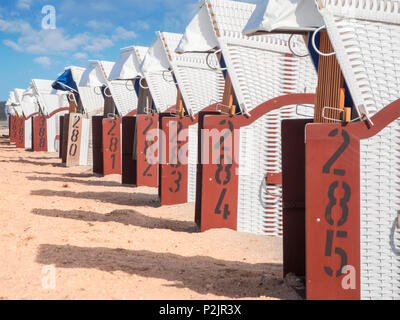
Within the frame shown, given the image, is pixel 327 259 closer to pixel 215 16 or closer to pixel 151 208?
pixel 215 16

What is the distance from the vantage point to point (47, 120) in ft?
76.5

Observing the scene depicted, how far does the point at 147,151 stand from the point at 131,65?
2.25 m

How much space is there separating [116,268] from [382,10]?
3112 millimetres

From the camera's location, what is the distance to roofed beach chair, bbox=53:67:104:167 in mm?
16734

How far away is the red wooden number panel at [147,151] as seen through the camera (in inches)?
447

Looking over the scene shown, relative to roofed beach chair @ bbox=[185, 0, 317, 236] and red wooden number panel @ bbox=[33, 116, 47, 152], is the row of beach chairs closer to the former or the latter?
roofed beach chair @ bbox=[185, 0, 317, 236]

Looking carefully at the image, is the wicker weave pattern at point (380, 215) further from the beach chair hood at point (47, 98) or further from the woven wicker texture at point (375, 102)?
the beach chair hood at point (47, 98)

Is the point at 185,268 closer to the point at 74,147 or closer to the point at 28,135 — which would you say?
the point at 74,147

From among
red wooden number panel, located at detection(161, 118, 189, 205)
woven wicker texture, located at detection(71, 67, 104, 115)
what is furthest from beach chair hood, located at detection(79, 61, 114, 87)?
red wooden number panel, located at detection(161, 118, 189, 205)

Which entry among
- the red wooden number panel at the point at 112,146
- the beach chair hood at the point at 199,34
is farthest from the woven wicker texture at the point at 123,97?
the beach chair hood at the point at 199,34

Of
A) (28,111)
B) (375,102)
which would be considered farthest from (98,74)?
(28,111)
